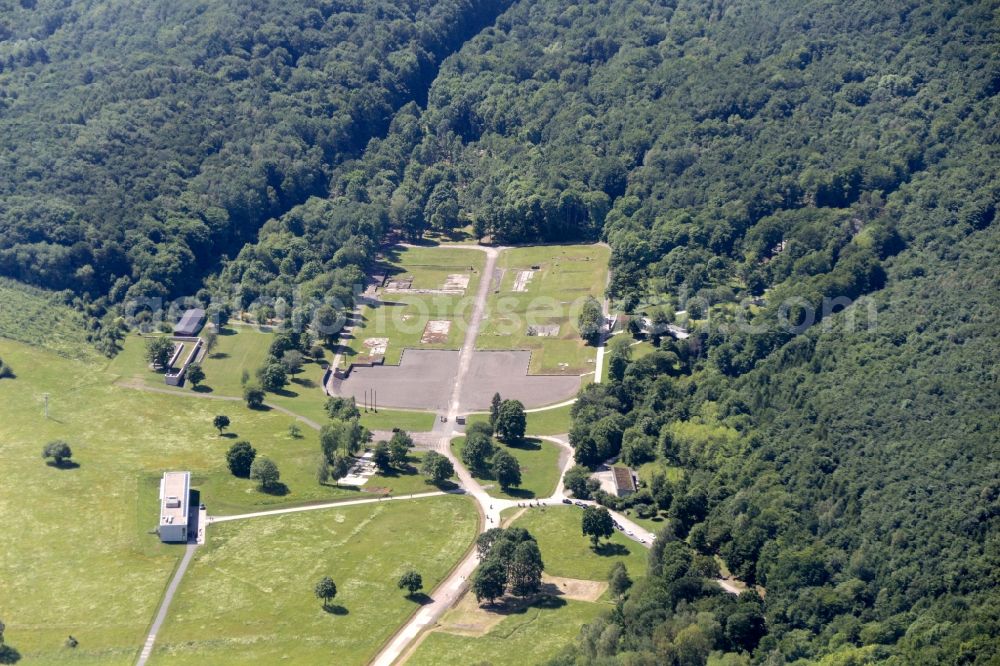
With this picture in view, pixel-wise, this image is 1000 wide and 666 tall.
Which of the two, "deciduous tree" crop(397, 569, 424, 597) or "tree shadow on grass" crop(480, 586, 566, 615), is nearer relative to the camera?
"tree shadow on grass" crop(480, 586, 566, 615)

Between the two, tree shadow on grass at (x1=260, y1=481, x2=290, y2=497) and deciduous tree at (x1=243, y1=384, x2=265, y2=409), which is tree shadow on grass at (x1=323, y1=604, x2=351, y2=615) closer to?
tree shadow on grass at (x1=260, y1=481, x2=290, y2=497)

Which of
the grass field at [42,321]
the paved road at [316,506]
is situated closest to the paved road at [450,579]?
the paved road at [316,506]

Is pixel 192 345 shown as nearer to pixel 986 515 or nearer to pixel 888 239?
pixel 888 239

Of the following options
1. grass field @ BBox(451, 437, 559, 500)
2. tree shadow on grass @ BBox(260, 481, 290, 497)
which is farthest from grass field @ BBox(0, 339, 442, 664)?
grass field @ BBox(451, 437, 559, 500)

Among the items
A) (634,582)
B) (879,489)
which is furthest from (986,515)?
(634,582)

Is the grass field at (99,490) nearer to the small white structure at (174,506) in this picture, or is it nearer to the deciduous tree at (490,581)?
the small white structure at (174,506)

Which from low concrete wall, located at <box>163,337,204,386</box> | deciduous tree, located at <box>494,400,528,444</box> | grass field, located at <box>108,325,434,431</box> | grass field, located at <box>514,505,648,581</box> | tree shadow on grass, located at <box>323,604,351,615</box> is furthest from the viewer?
low concrete wall, located at <box>163,337,204,386</box>

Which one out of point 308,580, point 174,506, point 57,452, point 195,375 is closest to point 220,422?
point 195,375
